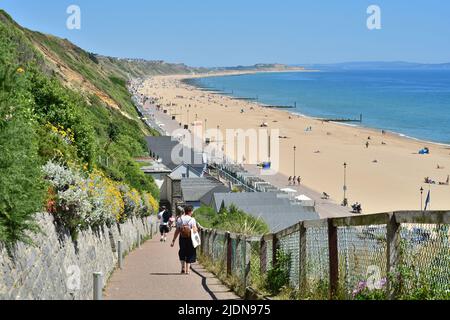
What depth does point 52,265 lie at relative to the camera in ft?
27.9

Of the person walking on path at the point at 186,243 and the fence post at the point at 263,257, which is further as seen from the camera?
the person walking on path at the point at 186,243

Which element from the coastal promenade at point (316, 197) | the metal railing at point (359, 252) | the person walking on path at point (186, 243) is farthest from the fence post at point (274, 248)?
the coastal promenade at point (316, 197)

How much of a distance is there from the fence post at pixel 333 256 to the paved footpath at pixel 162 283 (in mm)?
2496

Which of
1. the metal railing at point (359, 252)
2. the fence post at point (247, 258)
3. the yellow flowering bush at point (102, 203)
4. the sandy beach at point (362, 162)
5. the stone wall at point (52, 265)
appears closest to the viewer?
the metal railing at point (359, 252)

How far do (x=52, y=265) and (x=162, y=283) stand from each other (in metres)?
3.38

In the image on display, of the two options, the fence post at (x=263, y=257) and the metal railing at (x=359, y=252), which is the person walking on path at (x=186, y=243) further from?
the fence post at (x=263, y=257)

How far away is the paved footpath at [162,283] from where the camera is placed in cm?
1025

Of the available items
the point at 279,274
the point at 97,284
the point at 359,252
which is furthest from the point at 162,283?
the point at 359,252

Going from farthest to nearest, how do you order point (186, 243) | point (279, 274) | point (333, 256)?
point (186, 243)
point (279, 274)
point (333, 256)

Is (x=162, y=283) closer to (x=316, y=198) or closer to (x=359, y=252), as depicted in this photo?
(x=359, y=252)

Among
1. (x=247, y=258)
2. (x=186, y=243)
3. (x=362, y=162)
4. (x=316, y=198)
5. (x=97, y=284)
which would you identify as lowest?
(x=316, y=198)

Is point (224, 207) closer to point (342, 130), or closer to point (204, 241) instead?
point (204, 241)
